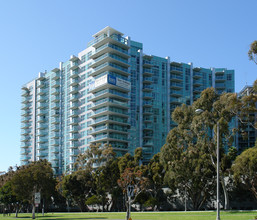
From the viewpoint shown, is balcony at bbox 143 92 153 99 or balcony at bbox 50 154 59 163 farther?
balcony at bbox 50 154 59 163

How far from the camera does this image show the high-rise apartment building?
10738cm

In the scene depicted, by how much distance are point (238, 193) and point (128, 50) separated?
6143cm

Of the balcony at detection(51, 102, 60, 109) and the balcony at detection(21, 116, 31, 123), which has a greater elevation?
the balcony at detection(51, 102, 60, 109)

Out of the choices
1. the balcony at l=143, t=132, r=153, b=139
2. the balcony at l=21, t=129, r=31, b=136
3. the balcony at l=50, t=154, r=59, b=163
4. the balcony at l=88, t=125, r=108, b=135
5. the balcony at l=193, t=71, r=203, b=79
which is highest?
the balcony at l=193, t=71, r=203, b=79

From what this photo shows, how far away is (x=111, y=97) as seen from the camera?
10681 cm

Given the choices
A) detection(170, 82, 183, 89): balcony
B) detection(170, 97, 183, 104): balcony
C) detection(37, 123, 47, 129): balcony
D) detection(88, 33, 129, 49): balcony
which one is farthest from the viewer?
detection(37, 123, 47, 129): balcony

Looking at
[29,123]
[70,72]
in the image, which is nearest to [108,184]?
[70,72]

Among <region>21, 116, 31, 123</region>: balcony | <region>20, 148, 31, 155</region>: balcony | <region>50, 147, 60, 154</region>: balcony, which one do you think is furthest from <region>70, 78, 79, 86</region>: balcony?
<region>20, 148, 31, 155</region>: balcony

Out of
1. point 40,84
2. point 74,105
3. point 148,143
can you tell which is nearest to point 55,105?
point 74,105

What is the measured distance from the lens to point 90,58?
378ft

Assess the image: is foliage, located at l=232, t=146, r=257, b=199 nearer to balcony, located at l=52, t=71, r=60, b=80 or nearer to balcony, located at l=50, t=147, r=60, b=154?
balcony, located at l=50, t=147, r=60, b=154

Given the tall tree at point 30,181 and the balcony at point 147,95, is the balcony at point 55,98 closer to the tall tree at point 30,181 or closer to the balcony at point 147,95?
the balcony at point 147,95

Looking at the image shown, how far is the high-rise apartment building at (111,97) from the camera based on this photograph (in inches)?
4227

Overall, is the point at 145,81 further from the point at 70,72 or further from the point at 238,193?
the point at 238,193
